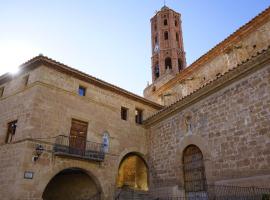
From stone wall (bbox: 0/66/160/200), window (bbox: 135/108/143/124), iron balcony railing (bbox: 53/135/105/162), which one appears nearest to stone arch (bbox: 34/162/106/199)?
stone wall (bbox: 0/66/160/200)

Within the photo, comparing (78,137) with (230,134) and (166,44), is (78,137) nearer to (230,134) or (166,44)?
(230,134)

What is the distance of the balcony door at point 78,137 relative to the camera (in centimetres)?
1039

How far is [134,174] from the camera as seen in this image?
16.2 metres

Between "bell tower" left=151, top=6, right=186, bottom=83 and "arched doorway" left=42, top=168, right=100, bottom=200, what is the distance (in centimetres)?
1356

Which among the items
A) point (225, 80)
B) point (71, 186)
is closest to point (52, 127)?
point (71, 186)

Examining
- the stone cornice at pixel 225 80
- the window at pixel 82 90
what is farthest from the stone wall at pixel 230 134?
the window at pixel 82 90

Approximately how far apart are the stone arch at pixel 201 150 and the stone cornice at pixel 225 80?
155 cm

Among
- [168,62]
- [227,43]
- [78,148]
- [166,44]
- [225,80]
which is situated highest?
[166,44]

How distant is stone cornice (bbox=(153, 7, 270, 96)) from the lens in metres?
12.7

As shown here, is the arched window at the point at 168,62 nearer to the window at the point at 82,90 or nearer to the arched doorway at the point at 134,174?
the arched doorway at the point at 134,174

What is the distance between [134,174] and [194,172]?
703 cm

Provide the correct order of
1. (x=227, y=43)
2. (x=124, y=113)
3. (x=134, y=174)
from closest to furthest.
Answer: (x=124, y=113) < (x=227, y=43) < (x=134, y=174)

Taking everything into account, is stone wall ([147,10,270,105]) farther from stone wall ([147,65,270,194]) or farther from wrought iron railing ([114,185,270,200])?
wrought iron railing ([114,185,270,200])

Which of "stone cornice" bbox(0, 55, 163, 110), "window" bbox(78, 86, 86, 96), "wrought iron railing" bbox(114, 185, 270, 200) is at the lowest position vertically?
"wrought iron railing" bbox(114, 185, 270, 200)
